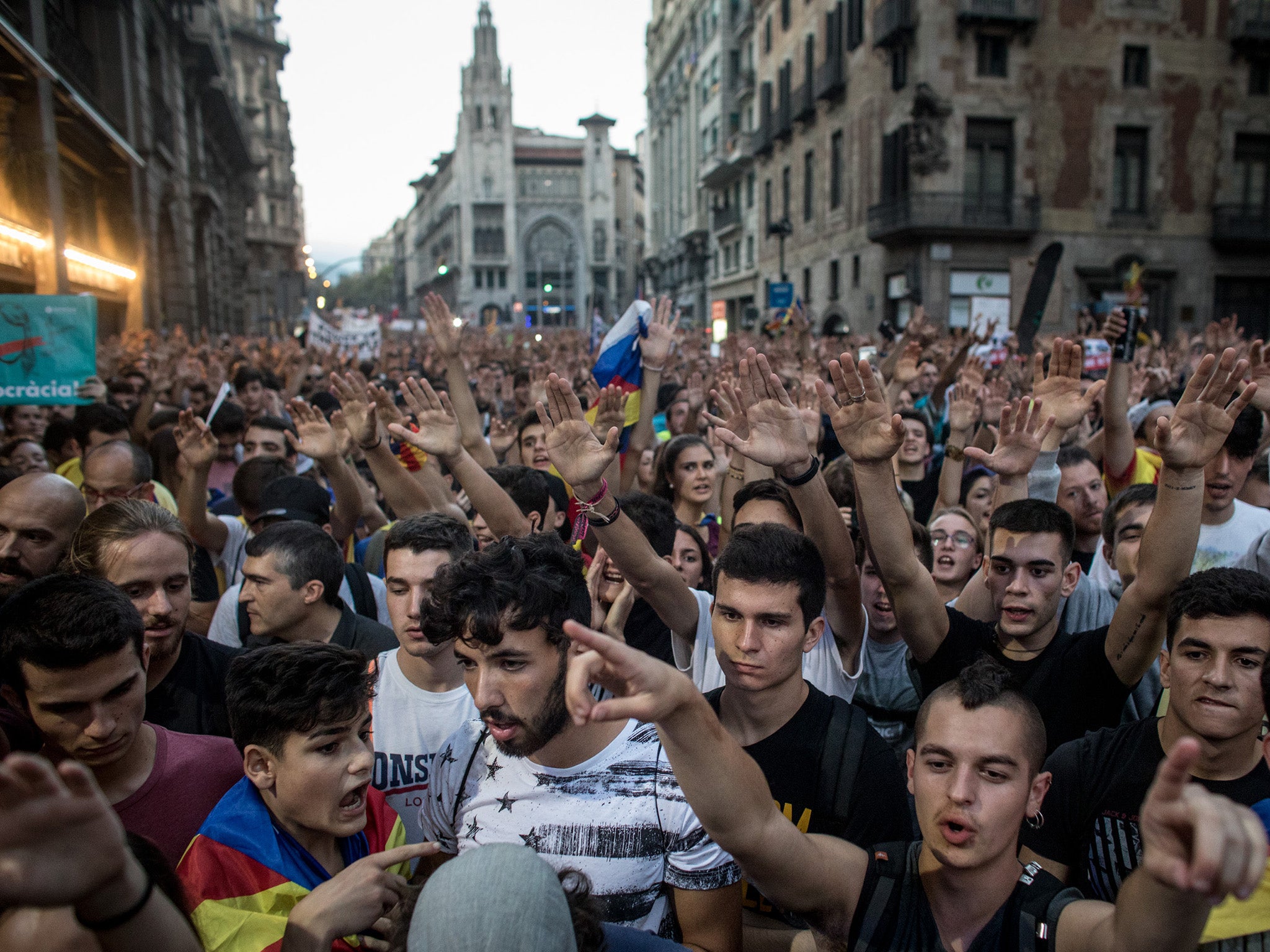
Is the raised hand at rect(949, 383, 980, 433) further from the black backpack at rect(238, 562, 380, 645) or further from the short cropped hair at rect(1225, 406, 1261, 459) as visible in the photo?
the black backpack at rect(238, 562, 380, 645)

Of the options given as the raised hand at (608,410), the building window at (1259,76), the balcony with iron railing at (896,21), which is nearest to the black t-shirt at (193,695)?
the raised hand at (608,410)

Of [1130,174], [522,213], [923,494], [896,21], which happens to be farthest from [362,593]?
[522,213]

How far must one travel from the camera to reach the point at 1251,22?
2452cm

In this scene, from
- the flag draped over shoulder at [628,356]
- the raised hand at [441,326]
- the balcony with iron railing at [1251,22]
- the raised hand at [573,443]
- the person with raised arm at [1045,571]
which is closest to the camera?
the person with raised arm at [1045,571]

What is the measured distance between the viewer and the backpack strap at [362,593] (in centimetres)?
389

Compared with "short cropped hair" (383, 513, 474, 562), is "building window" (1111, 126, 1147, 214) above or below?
above

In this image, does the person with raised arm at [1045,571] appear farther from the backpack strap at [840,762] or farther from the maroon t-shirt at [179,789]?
the maroon t-shirt at [179,789]

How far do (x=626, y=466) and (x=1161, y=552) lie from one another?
3230mm

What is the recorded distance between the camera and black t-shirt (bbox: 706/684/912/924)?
2.33 meters

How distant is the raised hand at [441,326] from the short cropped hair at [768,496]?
2.35m

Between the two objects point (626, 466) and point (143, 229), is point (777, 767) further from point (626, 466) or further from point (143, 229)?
point (143, 229)

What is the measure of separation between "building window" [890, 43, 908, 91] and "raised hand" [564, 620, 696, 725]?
27.2 metres

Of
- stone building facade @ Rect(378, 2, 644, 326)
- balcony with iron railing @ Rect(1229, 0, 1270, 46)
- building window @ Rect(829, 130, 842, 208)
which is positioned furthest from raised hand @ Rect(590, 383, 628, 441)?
stone building facade @ Rect(378, 2, 644, 326)

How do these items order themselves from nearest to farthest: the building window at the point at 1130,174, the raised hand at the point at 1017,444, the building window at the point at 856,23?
1. the raised hand at the point at 1017,444
2. the building window at the point at 1130,174
3. the building window at the point at 856,23
